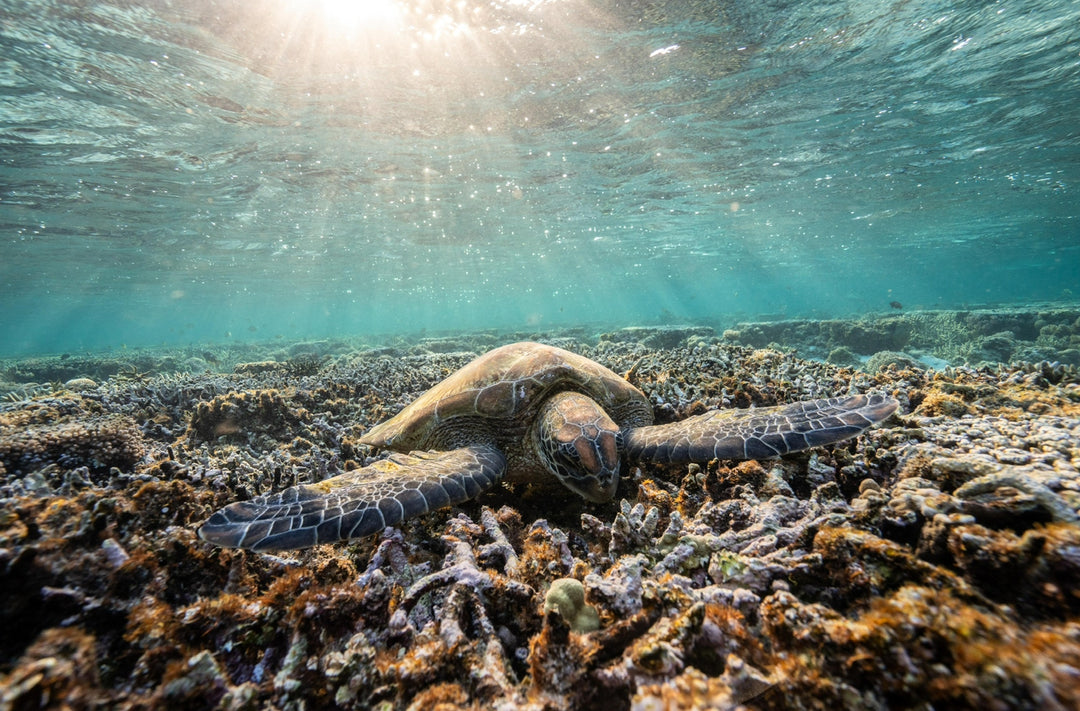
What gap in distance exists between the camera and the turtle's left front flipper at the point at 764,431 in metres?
2.24

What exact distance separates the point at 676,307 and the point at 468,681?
4859 inches

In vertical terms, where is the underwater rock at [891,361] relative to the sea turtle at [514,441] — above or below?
below

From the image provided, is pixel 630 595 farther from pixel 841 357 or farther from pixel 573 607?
pixel 841 357

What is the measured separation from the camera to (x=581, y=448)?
2.57 meters

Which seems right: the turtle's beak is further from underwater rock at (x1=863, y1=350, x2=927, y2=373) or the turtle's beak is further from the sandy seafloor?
underwater rock at (x1=863, y1=350, x2=927, y2=373)

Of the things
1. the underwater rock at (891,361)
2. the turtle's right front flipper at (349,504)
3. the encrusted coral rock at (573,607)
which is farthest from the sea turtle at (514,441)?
the underwater rock at (891,361)

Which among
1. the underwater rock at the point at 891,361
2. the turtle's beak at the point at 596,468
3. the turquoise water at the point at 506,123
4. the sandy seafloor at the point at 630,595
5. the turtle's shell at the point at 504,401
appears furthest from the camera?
the underwater rock at the point at 891,361

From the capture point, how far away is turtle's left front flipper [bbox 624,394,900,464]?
7.36ft

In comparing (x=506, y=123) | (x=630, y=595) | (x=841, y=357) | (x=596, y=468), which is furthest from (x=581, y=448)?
(x=841, y=357)

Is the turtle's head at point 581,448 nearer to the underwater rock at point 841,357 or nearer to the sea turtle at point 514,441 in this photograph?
the sea turtle at point 514,441

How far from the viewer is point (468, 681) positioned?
129 cm

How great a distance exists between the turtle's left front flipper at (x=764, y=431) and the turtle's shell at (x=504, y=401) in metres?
0.75

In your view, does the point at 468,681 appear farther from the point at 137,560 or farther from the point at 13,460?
the point at 13,460

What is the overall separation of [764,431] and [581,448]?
3.70ft
